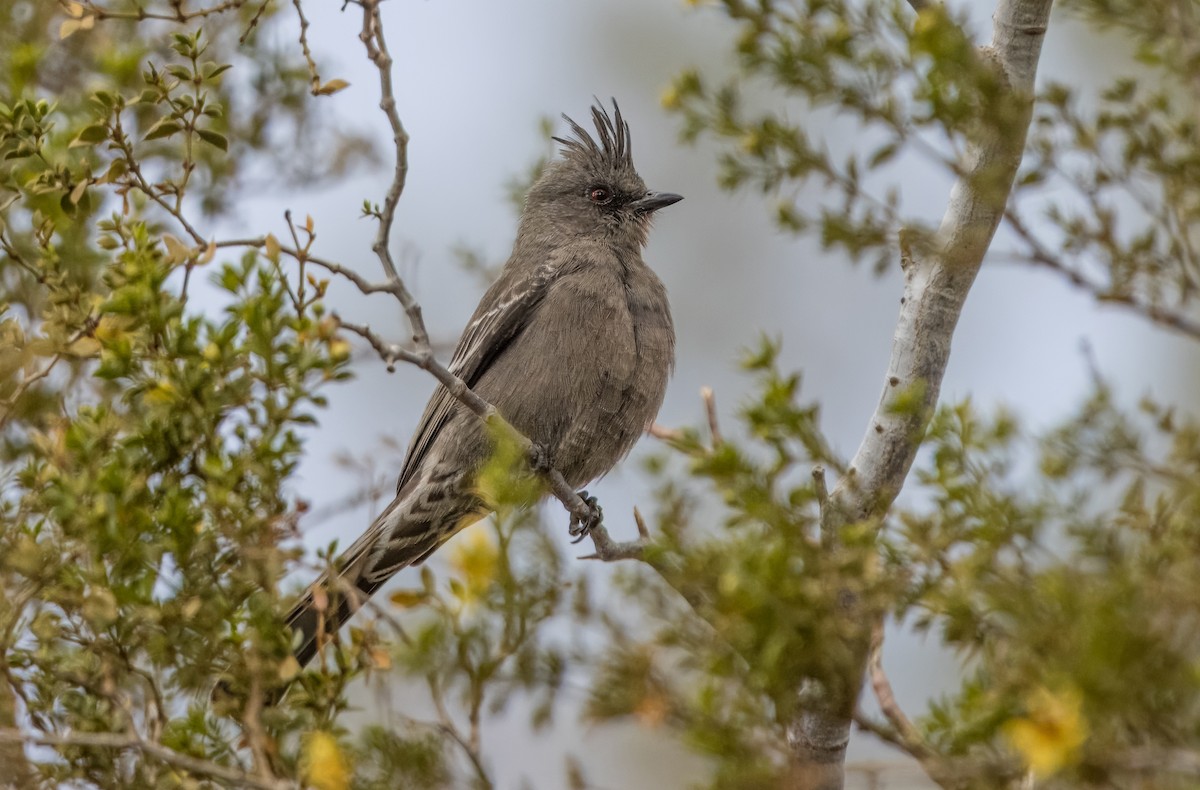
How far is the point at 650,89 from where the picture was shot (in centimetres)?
1405

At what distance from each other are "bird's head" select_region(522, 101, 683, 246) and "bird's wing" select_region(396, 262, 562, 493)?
1.98 feet

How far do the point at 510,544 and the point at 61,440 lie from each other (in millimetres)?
1493

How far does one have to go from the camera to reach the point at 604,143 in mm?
7418

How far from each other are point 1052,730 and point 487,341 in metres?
4.87

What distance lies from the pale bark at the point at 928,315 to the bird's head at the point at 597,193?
9.45 ft

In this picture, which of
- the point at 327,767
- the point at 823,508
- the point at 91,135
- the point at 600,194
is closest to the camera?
the point at 327,767

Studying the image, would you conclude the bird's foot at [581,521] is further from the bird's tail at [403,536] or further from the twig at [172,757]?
the twig at [172,757]

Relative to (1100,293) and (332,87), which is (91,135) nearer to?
(332,87)

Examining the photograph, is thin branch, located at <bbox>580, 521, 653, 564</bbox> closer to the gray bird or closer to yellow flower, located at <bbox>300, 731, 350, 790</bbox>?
the gray bird

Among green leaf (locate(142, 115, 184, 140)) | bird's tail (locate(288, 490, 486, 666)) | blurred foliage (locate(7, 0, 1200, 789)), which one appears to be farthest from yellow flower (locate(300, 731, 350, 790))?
bird's tail (locate(288, 490, 486, 666))

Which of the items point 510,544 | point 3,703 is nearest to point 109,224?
point 3,703

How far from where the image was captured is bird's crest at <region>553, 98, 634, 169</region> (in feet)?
24.3

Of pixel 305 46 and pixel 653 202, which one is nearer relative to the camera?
pixel 305 46

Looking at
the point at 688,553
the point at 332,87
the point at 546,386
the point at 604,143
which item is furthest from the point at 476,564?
the point at 604,143
